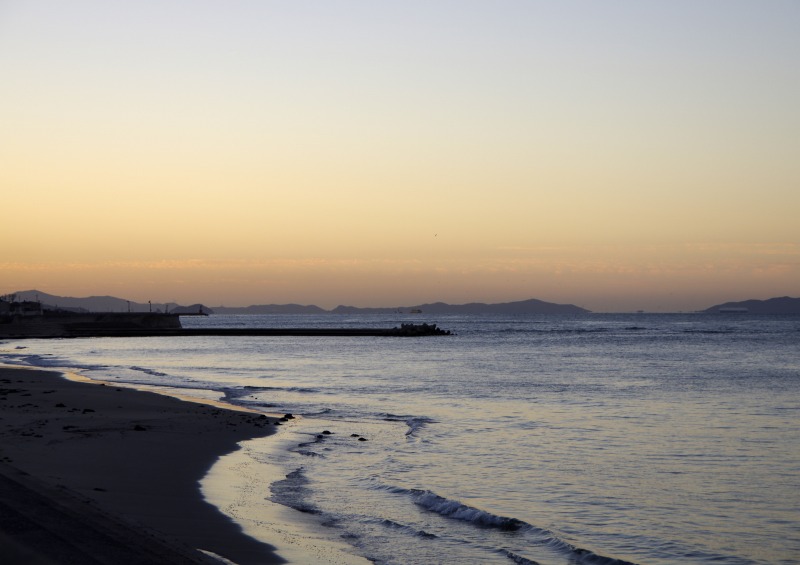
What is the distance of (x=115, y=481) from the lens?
1448cm

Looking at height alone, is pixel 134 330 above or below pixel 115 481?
above

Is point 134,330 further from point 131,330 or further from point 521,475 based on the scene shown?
point 521,475

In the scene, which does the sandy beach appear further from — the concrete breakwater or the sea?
the concrete breakwater

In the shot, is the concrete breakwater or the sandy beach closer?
the sandy beach

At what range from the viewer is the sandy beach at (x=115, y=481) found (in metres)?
9.20

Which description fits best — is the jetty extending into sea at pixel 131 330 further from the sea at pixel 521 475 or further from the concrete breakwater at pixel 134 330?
the sea at pixel 521 475

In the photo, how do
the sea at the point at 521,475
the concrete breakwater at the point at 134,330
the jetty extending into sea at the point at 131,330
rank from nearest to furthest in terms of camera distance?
the sea at the point at 521,475 < the concrete breakwater at the point at 134,330 < the jetty extending into sea at the point at 131,330

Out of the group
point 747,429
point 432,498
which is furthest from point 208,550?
point 747,429

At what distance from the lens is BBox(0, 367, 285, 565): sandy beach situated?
9.20 m

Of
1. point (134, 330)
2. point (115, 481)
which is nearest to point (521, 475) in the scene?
point (115, 481)

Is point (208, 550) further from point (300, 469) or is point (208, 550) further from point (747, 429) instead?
point (747, 429)

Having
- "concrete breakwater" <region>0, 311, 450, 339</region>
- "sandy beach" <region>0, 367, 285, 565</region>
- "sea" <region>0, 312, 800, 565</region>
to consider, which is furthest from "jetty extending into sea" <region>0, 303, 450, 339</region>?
"sandy beach" <region>0, 367, 285, 565</region>

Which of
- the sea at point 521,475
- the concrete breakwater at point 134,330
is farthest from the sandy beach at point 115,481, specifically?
the concrete breakwater at point 134,330

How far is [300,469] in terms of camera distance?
17.3 m
